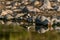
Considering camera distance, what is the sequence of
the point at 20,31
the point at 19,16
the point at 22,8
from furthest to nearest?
the point at 22,8
the point at 19,16
the point at 20,31

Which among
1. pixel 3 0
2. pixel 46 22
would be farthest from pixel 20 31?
pixel 3 0

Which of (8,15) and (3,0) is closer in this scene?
(8,15)

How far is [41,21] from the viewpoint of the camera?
12.0 m

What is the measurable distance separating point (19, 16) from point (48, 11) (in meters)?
1.34

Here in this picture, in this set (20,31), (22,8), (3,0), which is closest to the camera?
(20,31)

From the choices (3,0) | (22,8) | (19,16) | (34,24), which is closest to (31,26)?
(34,24)

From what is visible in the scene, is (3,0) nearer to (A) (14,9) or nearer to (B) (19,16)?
(A) (14,9)

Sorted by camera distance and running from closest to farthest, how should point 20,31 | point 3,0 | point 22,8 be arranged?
point 20,31
point 22,8
point 3,0

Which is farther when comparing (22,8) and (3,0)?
(3,0)

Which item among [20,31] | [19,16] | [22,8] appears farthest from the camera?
[22,8]

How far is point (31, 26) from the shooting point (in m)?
11.8

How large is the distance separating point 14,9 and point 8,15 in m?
0.96

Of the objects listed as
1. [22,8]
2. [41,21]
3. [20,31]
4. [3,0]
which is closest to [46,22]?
[41,21]

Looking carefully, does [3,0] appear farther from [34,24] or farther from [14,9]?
[34,24]
